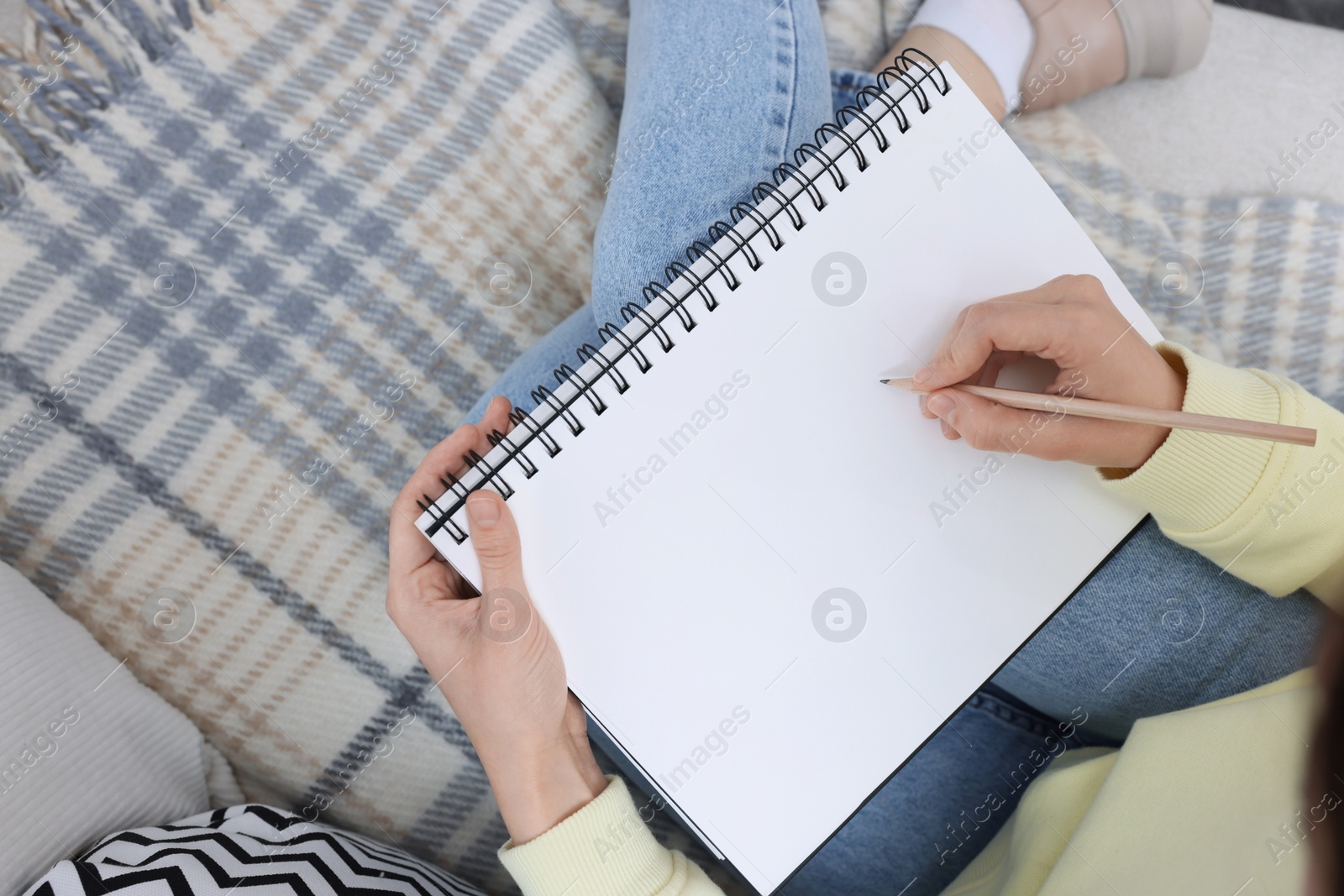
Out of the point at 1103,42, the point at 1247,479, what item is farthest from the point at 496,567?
the point at 1103,42

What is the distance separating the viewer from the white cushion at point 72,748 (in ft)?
1.77

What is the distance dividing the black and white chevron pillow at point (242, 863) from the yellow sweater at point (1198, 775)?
13 centimetres

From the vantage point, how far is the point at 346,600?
73cm

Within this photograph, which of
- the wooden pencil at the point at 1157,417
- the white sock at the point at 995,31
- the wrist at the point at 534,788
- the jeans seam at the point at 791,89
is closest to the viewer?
the wooden pencil at the point at 1157,417

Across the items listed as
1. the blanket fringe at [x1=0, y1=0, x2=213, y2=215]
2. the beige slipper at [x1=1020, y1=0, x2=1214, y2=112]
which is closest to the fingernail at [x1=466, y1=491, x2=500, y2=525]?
the blanket fringe at [x1=0, y1=0, x2=213, y2=215]

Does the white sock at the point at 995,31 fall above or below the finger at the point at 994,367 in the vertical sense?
above


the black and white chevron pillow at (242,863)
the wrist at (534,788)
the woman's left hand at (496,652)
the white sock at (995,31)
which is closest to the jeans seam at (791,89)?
the white sock at (995,31)

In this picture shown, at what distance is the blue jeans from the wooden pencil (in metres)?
0.19

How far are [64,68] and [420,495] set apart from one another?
573mm

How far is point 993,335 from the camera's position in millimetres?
497

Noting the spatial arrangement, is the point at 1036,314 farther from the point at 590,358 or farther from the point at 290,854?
the point at 290,854

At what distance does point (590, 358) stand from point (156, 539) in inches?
18.3

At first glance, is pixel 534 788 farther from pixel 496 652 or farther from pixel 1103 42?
pixel 1103 42

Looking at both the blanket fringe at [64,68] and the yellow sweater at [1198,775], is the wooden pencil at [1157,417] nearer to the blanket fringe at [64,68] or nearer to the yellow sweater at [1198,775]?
the yellow sweater at [1198,775]
